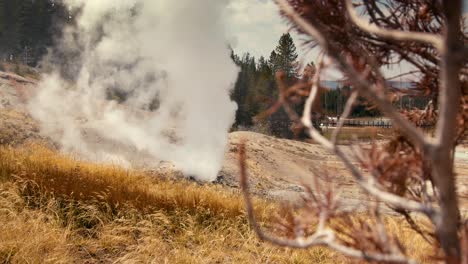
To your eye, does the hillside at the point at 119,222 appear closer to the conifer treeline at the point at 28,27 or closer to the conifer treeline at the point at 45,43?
the conifer treeline at the point at 45,43

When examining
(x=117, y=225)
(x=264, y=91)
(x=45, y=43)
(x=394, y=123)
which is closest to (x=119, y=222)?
(x=117, y=225)

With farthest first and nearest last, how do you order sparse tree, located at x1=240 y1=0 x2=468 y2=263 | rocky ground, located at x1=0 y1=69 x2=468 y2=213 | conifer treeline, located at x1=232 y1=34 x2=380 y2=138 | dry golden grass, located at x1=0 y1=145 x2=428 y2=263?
conifer treeline, located at x1=232 y1=34 x2=380 y2=138
rocky ground, located at x1=0 y1=69 x2=468 y2=213
dry golden grass, located at x1=0 y1=145 x2=428 y2=263
sparse tree, located at x1=240 y1=0 x2=468 y2=263

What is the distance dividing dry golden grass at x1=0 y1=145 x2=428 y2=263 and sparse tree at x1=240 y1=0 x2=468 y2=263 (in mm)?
2133

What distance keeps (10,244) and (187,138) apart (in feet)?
39.5

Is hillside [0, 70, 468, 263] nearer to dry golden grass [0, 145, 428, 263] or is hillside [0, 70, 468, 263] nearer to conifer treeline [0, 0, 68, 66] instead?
dry golden grass [0, 145, 428, 263]

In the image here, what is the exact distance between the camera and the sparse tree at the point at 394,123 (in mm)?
1336

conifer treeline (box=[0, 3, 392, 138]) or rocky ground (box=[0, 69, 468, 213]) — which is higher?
conifer treeline (box=[0, 3, 392, 138])

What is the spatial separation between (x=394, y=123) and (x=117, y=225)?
488 centimetres

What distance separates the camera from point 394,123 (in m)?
2.26

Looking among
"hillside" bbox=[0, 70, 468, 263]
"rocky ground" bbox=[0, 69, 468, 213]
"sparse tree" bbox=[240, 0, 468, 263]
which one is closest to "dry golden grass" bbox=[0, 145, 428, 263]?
"hillside" bbox=[0, 70, 468, 263]

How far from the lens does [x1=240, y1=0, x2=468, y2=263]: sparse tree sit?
4.38ft

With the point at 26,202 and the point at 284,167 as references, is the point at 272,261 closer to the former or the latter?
the point at 26,202

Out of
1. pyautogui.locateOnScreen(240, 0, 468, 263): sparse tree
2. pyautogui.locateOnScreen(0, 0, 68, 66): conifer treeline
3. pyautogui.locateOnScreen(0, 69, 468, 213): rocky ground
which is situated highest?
pyautogui.locateOnScreen(0, 0, 68, 66): conifer treeline

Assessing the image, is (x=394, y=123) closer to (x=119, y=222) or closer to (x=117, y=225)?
(x=117, y=225)
